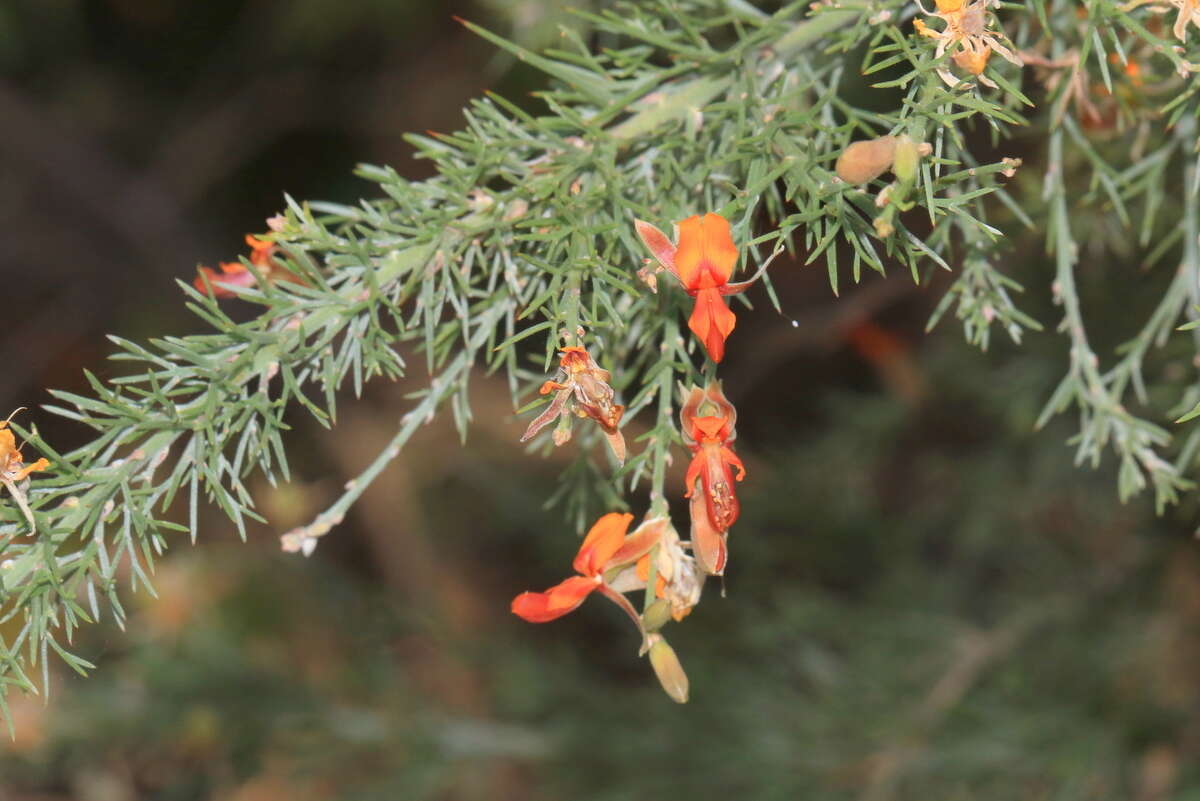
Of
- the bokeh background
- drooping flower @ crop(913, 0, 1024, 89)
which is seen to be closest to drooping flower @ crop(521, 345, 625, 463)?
drooping flower @ crop(913, 0, 1024, 89)

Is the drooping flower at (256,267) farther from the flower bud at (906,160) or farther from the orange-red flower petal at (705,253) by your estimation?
the flower bud at (906,160)

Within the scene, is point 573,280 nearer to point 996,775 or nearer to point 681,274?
point 681,274


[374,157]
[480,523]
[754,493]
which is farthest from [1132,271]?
[374,157]

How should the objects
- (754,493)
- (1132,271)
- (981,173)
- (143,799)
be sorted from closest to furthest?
(981,173) < (1132,271) < (754,493) < (143,799)

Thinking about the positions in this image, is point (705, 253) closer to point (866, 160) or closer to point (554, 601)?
point (866, 160)

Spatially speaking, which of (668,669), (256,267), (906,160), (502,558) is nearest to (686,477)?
(668,669)

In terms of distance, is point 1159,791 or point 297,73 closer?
point 1159,791

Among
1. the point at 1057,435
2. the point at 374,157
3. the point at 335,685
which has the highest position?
the point at 374,157

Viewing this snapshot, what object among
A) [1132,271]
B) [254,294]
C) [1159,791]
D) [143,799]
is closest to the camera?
[254,294]
